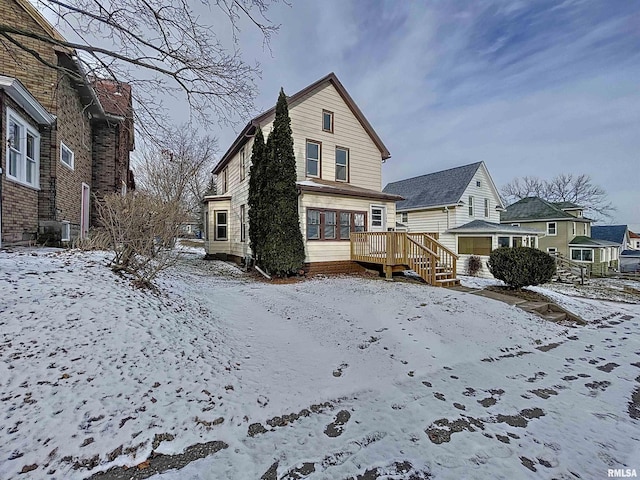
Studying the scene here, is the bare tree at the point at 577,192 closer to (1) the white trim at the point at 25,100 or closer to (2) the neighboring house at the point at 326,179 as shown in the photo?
(2) the neighboring house at the point at 326,179

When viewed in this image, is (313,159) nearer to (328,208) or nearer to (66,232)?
(328,208)

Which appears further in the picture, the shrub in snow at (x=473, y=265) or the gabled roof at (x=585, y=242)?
the gabled roof at (x=585, y=242)

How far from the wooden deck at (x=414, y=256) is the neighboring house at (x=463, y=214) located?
840cm

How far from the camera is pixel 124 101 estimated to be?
6.74 meters

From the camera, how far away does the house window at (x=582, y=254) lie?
26.4 m

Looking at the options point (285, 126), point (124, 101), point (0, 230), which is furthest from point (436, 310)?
point (0, 230)

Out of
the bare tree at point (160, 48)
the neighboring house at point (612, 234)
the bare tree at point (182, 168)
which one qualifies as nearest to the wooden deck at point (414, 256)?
the bare tree at point (160, 48)

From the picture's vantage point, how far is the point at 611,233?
117 ft

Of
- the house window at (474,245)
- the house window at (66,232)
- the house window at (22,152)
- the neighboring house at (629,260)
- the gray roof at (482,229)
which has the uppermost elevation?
the house window at (22,152)

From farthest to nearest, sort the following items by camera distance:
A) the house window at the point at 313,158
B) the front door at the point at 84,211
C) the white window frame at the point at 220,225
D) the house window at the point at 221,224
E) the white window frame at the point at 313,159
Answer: the house window at the point at 221,224
the white window frame at the point at 220,225
the house window at the point at 313,158
the white window frame at the point at 313,159
the front door at the point at 84,211

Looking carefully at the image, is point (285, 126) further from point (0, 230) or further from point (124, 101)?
point (0, 230)

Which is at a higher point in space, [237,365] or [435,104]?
[435,104]

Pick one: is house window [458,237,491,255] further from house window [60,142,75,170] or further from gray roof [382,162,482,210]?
house window [60,142,75,170]

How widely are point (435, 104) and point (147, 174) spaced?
1971 cm
